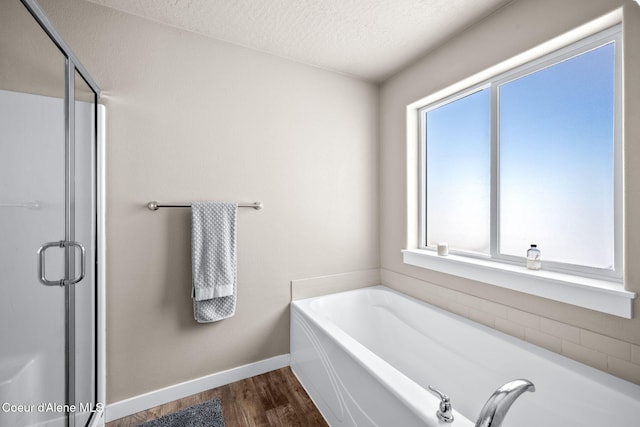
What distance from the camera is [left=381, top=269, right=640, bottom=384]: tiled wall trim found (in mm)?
1152

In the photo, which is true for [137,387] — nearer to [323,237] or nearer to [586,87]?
[323,237]

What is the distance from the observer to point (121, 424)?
1.56 m

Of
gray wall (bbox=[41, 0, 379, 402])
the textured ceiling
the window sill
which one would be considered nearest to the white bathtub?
the window sill

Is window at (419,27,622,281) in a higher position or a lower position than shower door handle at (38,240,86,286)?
higher

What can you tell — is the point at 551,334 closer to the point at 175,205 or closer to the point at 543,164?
the point at 543,164

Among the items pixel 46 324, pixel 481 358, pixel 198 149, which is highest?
pixel 198 149

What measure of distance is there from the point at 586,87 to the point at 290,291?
2162 millimetres

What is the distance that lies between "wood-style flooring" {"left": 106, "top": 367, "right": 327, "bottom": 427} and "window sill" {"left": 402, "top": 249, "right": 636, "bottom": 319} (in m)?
1.27

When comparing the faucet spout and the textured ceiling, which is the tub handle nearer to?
the faucet spout

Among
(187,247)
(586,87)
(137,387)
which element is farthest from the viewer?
(187,247)

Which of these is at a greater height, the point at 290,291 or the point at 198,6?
the point at 198,6

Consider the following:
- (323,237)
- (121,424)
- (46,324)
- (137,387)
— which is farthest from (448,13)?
(121,424)

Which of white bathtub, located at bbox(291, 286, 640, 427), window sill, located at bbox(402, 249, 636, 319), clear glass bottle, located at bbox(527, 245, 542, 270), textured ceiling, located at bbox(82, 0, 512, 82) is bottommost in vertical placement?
white bathtub, located at bbox(291, 286, 640, 427)

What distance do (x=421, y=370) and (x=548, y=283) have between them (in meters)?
0.94
